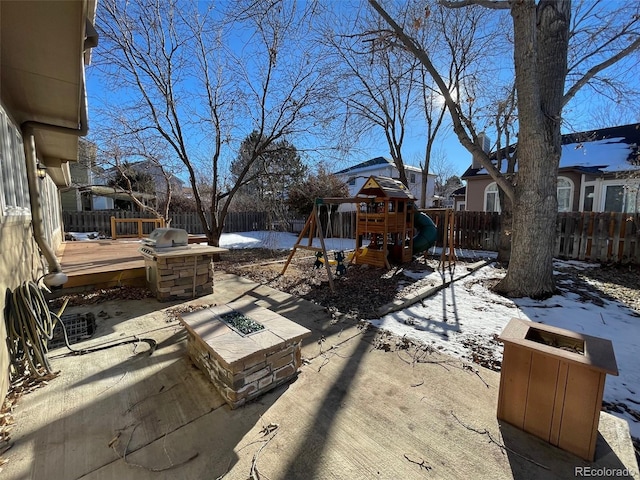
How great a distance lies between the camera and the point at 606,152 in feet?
33.9

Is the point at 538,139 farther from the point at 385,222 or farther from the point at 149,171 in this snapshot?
the point at 149,171

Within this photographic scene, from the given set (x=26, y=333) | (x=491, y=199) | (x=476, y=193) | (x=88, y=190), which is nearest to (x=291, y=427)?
(x=26, y=333)

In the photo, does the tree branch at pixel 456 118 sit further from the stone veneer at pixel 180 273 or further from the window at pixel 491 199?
the window at pixel 491 199

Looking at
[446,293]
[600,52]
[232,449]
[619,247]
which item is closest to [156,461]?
[232,449]

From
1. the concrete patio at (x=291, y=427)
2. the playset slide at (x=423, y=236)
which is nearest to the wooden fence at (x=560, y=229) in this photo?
the playset slide at (x=423, y=236)

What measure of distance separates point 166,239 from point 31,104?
6.82 ft

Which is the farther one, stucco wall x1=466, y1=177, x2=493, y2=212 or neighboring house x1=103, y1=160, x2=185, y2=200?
stucco wall x1=466, y1=177, x2=493, y2=212

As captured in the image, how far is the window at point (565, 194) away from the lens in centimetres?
1063

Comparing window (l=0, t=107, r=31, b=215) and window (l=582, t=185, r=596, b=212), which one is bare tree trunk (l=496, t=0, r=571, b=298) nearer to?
window (l=0, t=107, r=31, b=215)

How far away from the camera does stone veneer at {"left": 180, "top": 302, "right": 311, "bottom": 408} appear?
1.95 meters

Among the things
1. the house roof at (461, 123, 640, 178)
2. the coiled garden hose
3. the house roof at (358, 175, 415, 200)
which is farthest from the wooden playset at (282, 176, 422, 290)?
the house roof at (461, 123, 640, 178)

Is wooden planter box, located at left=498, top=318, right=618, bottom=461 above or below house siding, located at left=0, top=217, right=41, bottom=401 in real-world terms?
below

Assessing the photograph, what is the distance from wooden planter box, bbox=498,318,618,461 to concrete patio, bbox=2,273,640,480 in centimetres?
9

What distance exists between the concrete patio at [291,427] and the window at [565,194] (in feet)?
38.9
